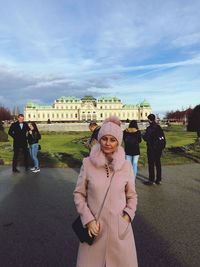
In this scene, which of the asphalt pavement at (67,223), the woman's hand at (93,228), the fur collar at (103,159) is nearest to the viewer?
the woman's hand at (93,228)

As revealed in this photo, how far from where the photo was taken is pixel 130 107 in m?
165

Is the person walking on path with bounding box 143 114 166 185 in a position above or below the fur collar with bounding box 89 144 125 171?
below

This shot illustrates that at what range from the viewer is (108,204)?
3.34m

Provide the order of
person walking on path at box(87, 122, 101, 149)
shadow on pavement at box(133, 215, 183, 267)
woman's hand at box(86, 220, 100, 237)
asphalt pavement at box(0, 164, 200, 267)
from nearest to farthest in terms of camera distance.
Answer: woman's hand at box(86, 220, 100, 237) < shadow on pavement at box(133, 215, 183, 267) < asphalt pavement at box(0, 164, 200, 267) < person walking on path at box(87, 122, 101, 149)

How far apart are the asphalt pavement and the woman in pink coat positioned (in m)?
1.42

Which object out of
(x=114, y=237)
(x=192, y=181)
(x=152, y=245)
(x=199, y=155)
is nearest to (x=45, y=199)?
(x=152, y=245)

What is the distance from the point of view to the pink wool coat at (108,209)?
3.25 metres

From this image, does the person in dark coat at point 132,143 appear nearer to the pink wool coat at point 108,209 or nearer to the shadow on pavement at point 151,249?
the shadow on pavement at point 151,249

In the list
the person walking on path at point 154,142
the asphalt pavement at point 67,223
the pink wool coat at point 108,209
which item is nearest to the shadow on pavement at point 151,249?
the asphalt pavement at point 67,223

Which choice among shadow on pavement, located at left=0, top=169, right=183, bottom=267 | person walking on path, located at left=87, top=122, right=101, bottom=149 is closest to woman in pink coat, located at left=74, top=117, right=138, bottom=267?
shadow on pavement, located at left=0, top=169, right=183, bottom=267

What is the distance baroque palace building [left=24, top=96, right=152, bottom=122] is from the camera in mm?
161250

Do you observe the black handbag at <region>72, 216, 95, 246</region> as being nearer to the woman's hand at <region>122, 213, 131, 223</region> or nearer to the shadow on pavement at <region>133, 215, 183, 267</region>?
the woman's hand at <region>122, 213, 131, 223</region>

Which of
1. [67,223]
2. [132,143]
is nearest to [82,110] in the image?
[132,143]

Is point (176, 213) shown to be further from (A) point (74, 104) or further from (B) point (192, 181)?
(A) point (74, 104)
